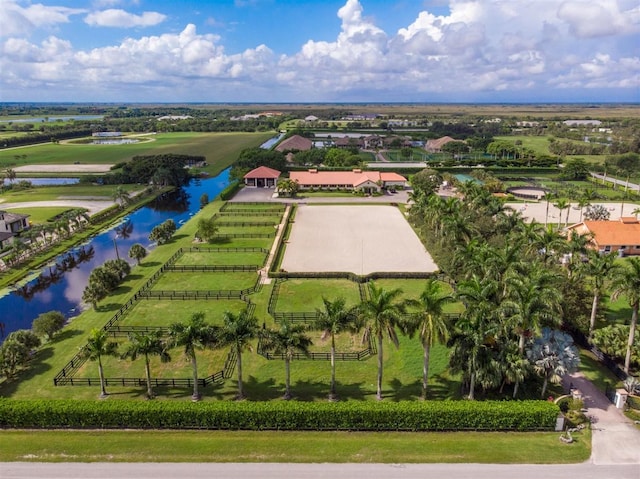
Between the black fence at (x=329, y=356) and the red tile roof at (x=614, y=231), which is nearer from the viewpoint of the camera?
the black fence at (x=329, y=356)

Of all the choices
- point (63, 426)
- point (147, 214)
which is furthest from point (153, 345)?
point (147, 214)

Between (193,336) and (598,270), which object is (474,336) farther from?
(193,336)

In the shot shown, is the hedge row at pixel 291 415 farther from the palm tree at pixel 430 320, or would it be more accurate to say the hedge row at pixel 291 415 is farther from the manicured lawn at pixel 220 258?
the manicured lawn at pixel 220 258

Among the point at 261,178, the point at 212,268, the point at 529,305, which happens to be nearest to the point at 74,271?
the point at 212,268

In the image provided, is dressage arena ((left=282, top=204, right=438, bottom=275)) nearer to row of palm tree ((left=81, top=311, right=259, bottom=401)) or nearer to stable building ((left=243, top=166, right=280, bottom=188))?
stable building ((left=243, top=166, right=280, bottom=188))

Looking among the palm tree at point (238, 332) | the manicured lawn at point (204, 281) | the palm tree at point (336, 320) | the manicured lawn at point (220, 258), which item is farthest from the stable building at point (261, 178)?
the palm tree at point (336, 320)
